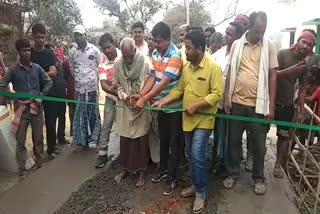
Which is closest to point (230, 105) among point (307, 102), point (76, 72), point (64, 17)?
point (307, 102)

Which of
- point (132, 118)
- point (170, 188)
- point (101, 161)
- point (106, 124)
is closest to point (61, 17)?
point (106, 124)

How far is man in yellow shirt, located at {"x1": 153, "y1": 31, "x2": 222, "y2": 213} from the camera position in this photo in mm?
3227

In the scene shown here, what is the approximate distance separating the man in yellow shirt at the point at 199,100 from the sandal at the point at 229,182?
1.60 ft

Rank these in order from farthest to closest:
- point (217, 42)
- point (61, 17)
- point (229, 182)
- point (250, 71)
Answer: point (61, 17)
point (217, 42)
point (229, 182)
point (250, 71)

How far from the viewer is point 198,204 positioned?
335cm

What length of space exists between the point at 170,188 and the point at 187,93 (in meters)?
1.07

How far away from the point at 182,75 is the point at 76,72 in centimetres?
202

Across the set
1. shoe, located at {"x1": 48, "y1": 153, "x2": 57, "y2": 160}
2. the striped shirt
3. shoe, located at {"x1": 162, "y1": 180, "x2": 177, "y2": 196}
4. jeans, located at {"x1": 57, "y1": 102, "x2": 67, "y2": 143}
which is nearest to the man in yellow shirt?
the striped shirt

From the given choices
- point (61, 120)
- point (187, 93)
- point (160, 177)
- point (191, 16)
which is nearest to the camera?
point (187, 93)

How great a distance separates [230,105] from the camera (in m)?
3.68

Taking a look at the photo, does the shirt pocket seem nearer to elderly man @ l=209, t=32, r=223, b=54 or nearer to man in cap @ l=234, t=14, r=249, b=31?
man in cap @ l=234, t=14, r=249, b=31

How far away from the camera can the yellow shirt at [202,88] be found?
3.25 metres

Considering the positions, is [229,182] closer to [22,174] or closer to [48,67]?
[22,174]

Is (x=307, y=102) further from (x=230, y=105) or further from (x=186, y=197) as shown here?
(x=186, y=197)
